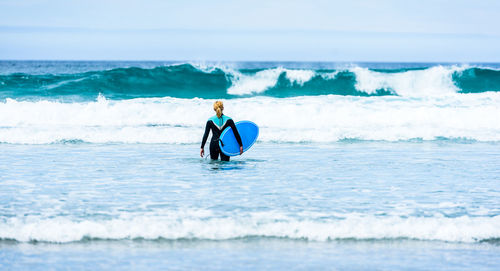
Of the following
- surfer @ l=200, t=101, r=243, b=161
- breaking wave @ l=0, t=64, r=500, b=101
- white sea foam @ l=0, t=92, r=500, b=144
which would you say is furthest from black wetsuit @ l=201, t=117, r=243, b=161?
breaking wave @ l=0, t=64, r=500, b=101

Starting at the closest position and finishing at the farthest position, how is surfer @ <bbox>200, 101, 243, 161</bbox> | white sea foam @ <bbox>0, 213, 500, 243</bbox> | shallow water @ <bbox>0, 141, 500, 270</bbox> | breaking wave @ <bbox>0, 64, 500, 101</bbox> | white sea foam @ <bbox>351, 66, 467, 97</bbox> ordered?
shallow water @ <bbox>0, 141, 500, 270</bbox> → white sea foam @ <bbox>0, 213, 500, 243</bbox> → surfer @ <bbox>200, 101, 243, 161</bbox> → breaking wave @ <bbox>0, 64, 500, 101</bbox> → white sea foam @ <bbox>351, 66, 467, 97</bbox>

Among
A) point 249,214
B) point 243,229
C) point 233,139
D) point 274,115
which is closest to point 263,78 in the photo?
point 274,115

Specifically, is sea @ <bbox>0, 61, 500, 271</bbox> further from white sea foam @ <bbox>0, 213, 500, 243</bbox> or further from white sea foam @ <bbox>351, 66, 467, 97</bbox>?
white sea foam @ <bbox>351, 66, 467, 97</bbox>

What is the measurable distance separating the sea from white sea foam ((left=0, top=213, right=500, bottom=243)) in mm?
14

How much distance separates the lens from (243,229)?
5.78 meters

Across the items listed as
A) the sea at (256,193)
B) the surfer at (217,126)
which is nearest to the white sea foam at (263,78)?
the sea at (256,193)

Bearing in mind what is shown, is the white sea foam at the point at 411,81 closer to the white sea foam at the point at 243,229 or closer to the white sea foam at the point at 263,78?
the white sea foam at the point at 263,78

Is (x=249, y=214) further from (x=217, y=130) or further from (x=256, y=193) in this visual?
(x=217, y=130)

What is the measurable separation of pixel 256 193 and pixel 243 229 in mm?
1572

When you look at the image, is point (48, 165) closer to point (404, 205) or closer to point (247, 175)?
point (247, 175)

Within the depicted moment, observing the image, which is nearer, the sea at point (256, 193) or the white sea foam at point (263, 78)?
the sea at point (256, 193)

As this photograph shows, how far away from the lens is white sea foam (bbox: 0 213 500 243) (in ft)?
18.6

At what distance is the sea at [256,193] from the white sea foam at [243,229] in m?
0.01

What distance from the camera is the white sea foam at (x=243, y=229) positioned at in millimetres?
5656
